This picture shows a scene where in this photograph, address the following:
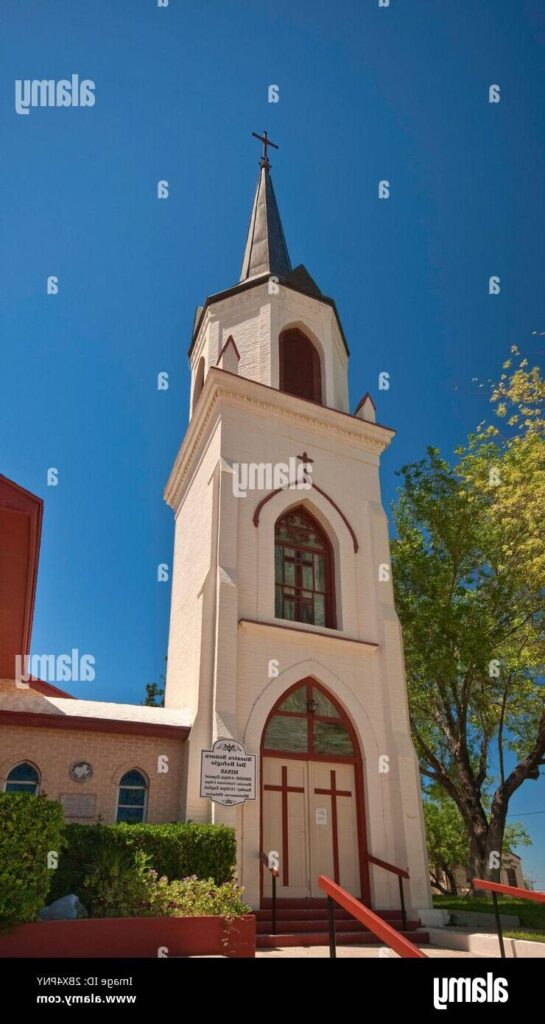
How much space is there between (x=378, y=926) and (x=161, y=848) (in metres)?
6.02

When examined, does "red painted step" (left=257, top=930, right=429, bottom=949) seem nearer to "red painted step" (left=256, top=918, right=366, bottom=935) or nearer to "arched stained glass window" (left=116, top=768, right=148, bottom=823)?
"red painted step" (left=256, top=918, right=366, bottom=935)

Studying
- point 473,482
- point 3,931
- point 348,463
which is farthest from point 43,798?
point 473,482

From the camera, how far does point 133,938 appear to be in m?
7.98

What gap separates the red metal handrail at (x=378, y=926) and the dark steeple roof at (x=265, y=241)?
16147 millimetres

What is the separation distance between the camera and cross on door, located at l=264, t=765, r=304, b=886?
12.3 m

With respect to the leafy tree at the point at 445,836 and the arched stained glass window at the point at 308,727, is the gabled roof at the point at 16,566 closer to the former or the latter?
the arched stained glass window at the point at 308,727

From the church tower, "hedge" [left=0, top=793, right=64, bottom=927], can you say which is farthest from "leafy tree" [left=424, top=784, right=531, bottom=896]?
"hedge" [left=0, top=793, right=64, bottom=927]

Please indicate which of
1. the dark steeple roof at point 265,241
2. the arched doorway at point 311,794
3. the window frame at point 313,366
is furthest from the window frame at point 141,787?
the dark steeple roof at point 265,241

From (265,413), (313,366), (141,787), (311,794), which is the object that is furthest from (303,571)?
(313,366)

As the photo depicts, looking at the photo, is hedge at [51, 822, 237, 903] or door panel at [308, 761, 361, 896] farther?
door panel at [308, 761, 361, 896]

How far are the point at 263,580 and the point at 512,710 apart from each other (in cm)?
1059

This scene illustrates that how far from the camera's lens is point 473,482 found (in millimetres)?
20906

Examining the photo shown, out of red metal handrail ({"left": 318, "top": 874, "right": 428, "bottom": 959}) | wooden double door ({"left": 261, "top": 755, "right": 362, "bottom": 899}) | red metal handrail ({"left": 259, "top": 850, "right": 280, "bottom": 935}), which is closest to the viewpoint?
red metal handrail ({"left": 318, "top": 874, "right": 428, "bottom": 959})
